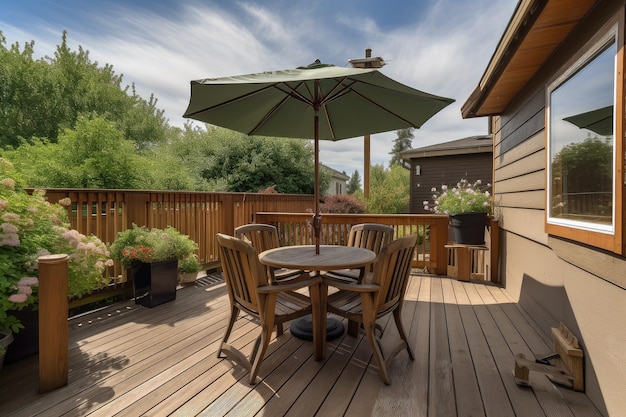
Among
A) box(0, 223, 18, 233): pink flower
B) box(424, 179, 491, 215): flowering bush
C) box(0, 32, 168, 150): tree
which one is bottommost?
box(0, 223, 18, 233): pink flower

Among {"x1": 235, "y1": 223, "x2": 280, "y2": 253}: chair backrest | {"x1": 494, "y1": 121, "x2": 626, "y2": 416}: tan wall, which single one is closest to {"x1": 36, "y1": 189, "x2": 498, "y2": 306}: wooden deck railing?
{"x1": 235, "y1": 223, "x2": 280, "y2": 253}: chair backrest

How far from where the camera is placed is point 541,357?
91.2 inches

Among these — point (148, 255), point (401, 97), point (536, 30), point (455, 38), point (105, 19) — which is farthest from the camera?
point (105, 19)

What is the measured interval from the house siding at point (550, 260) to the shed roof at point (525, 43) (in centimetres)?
8

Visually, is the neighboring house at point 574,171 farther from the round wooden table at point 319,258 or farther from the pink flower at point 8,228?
the pink flower at point 8,228

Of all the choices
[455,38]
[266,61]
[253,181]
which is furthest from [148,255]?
[253,181]

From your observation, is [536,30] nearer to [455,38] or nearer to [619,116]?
[619,116]

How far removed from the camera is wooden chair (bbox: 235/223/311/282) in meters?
3.02

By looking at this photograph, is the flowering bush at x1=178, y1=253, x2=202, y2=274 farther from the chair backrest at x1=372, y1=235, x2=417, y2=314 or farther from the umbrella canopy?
the umbrella canopy

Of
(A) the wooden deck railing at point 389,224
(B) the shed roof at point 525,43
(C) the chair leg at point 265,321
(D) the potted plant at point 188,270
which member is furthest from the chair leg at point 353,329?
(B) the shed roof at point 525,43

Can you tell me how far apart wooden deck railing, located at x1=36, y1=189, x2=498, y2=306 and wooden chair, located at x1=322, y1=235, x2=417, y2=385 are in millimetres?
1422

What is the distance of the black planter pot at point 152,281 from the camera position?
3.38 metres

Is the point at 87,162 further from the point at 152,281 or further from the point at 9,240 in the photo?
the point at 9,240

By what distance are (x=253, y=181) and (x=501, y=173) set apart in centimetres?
1065
